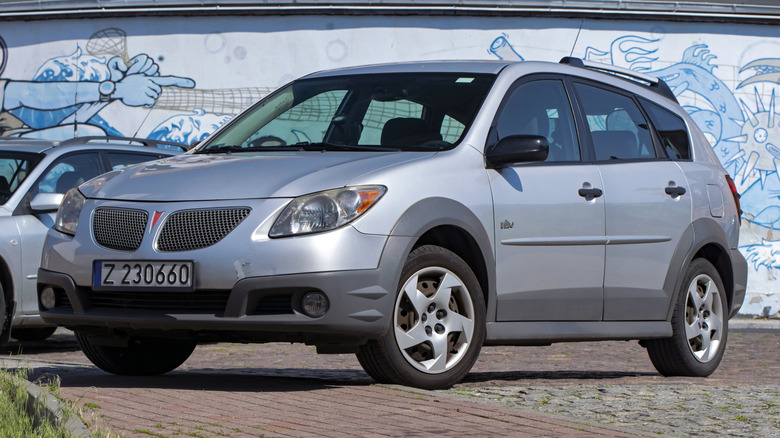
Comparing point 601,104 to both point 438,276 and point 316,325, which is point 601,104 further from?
point 316,325

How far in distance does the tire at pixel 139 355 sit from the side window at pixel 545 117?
219cm

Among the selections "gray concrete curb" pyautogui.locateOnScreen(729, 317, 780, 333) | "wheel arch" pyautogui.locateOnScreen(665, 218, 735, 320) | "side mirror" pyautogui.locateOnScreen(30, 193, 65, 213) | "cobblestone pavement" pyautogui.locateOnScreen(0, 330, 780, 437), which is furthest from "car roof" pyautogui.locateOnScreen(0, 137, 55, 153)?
"gray concrete curb" pyautogui.locateOnScreen(729, 317, 780, 333)

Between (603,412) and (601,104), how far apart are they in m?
2.58

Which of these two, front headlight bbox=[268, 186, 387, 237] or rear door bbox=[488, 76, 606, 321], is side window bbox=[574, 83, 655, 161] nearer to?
rear door bbox=[488, 76, 606, 321]

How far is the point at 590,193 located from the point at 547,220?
1.48 ft

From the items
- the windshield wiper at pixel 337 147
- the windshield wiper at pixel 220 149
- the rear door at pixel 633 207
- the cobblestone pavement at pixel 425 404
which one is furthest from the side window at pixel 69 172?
the rear door at pixel 633 207

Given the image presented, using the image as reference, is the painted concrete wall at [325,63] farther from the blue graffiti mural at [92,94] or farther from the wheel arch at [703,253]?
the wheel arch at [703,253]

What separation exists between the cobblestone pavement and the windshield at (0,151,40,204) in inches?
98.3

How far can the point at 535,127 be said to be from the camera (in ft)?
23.1

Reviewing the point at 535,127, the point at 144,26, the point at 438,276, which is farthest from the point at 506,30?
the point at 438,276

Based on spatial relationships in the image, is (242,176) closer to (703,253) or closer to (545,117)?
(545,117)

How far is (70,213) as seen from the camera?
645 cm

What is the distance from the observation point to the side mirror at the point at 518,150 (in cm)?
644

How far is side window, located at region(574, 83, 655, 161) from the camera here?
748 centimetres
